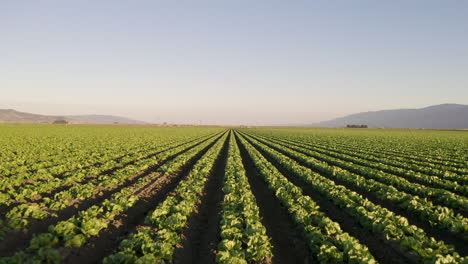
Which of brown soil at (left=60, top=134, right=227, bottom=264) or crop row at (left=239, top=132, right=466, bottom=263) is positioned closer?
crop row at (left=239, top=132, right=466, bottom=263)

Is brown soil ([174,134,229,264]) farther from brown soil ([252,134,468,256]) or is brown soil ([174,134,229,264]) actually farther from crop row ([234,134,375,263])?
brown soil ([252,134,468,256])

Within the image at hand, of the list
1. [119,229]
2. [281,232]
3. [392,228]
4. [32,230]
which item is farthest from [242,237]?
[32,230]

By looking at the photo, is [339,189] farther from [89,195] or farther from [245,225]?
[89,195]

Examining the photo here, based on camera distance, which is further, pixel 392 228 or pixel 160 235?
pixel 392 228

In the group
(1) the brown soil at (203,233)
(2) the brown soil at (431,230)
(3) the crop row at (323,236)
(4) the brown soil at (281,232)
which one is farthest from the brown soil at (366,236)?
(1) the brown soil at (203,233)

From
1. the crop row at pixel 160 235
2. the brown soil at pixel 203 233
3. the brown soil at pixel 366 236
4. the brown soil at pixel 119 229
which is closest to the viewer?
the crop row at pixel 160 235

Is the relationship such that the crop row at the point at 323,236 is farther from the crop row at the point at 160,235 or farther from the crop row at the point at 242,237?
the crop row at the point at 160,235

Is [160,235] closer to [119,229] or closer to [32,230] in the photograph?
[119,229]

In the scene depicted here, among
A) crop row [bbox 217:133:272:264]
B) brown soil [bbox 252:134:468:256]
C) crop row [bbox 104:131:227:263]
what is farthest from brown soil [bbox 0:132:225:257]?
→ brown soil [bbox 252:134:468:256]

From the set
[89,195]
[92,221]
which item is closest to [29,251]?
[92,221]

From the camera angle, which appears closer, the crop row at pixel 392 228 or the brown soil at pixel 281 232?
the crop row at pixel 392 228

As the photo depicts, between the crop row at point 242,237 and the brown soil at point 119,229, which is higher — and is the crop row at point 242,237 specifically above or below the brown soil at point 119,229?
above

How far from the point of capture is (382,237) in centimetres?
778

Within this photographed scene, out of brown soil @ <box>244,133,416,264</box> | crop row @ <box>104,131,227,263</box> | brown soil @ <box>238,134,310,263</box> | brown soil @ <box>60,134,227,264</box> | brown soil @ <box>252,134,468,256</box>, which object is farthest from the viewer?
brown soil @ <box>252,134,468,256</box>
